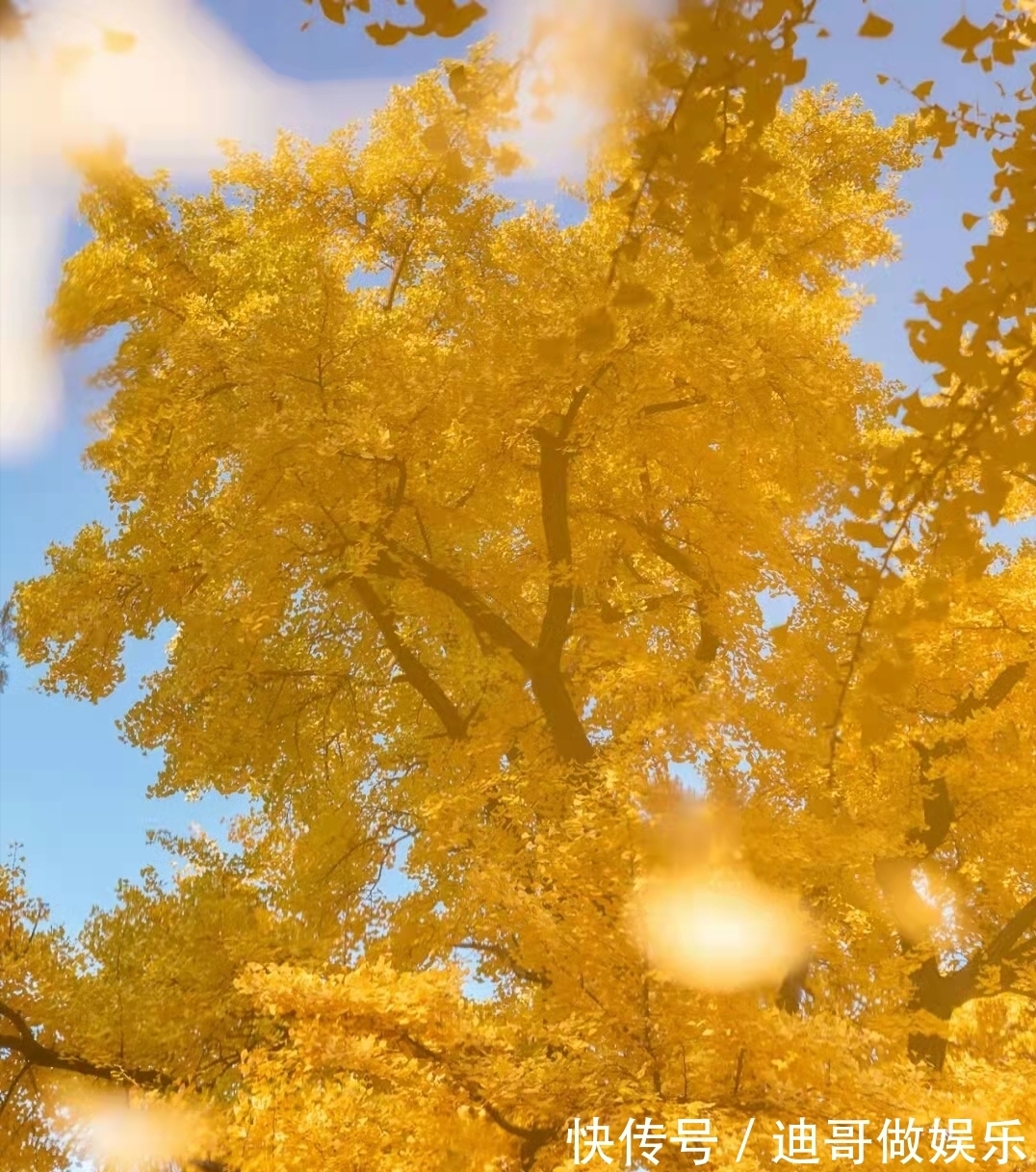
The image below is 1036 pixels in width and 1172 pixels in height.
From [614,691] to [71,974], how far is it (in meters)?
5.05

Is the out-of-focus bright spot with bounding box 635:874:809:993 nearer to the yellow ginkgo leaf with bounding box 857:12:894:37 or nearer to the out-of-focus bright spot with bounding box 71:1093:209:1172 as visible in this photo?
the out-of-focus bright spot with bounding box 71:1093:209:1172

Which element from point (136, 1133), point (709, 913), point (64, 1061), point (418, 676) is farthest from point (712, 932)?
point (64, 1061)

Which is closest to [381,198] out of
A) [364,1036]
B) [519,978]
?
[519,978]

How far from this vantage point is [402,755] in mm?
10781

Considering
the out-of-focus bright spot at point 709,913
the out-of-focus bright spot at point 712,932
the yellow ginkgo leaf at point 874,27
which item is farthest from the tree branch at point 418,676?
the yellow ginkgo leaf at point 874,27

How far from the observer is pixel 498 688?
980 cm

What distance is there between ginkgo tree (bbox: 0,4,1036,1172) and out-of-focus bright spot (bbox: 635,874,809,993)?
0.03 metres

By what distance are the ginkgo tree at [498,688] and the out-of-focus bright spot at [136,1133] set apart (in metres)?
0.10

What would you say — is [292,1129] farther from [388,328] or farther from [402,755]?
[388,328]

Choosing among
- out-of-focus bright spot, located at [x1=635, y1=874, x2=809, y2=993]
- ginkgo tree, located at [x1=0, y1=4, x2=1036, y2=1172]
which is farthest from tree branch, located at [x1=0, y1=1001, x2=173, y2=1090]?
out-of-focus bright spot, located at [x1=635, y1=874, x2=809, y2=993]

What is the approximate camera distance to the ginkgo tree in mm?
5227

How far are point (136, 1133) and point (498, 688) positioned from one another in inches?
185

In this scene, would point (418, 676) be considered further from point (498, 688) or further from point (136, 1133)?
point (136, 1133)

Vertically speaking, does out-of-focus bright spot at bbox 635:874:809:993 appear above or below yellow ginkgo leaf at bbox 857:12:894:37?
below
